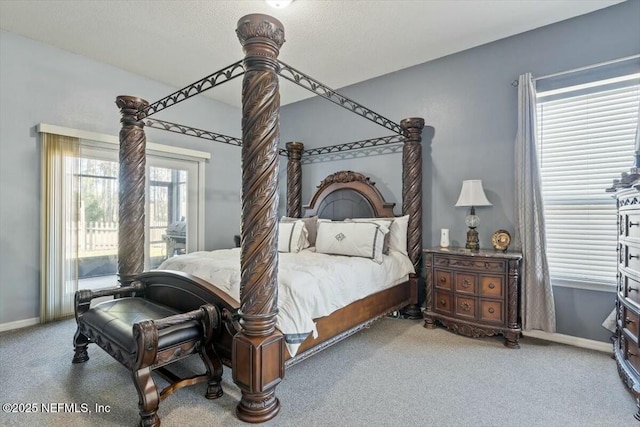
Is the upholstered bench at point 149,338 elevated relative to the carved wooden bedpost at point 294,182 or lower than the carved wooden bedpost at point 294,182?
lower

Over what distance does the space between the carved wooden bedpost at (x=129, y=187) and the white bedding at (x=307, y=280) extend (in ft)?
1.09

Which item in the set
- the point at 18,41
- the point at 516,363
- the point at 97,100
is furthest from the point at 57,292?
the point at 516,363

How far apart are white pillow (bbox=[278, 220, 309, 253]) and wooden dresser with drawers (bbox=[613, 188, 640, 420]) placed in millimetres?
2776

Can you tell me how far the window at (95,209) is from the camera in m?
3.38

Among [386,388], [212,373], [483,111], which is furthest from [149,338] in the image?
[483,111]

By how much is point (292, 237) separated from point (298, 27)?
2.17 metres

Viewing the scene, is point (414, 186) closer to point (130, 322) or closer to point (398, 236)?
point (398, 236)

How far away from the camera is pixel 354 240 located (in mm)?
3227

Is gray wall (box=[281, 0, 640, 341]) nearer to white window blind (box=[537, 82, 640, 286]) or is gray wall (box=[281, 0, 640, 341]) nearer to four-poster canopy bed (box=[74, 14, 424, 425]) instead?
white window blind (box=[537, 82, 640, 286])

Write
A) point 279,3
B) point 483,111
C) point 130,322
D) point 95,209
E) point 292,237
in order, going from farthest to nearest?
1. point 95,209
2. point 292,237
3. point 483,111
4. point 279,3
5. point 130,322

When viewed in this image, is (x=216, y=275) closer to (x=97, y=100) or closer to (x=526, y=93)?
(x=97, y=100)

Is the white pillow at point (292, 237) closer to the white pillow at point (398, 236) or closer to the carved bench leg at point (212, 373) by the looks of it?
the white pillow at point (398, 236)

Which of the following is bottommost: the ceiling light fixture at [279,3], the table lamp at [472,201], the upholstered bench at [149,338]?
the upholstered bench at [149,338]

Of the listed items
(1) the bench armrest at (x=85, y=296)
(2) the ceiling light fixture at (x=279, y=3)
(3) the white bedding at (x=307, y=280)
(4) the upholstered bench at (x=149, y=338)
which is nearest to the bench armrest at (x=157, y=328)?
(4) the upholstered bench at (x=149, y=338)
